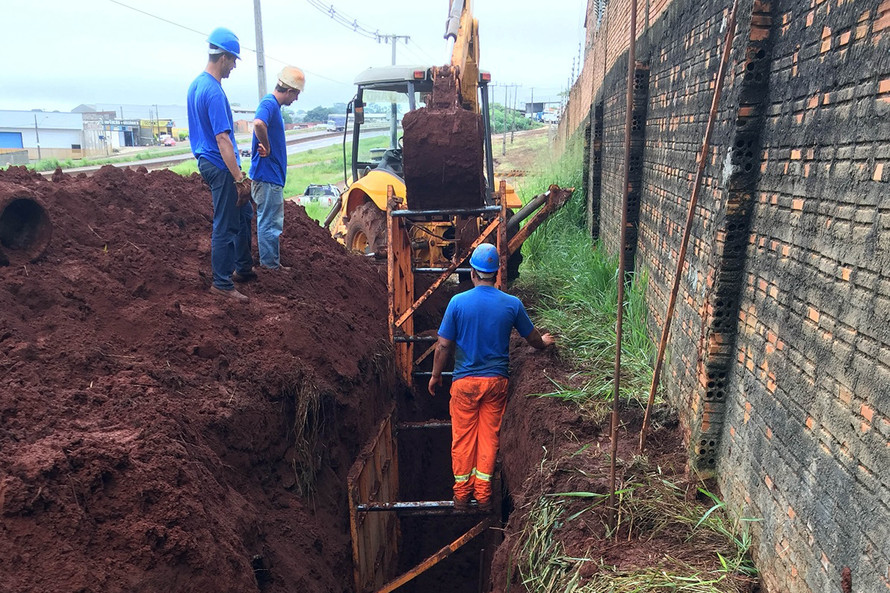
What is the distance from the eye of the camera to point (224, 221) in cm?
497

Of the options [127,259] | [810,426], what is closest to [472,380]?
[810,426]

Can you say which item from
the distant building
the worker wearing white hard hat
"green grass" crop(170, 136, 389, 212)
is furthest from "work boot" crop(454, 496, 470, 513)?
the distant building

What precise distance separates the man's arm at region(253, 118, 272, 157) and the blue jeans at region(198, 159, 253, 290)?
50 centimetres

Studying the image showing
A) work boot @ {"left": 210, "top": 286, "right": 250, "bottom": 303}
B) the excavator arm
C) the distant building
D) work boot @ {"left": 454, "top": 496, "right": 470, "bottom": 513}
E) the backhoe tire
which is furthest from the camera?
the distant building

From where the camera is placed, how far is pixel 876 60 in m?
2.15

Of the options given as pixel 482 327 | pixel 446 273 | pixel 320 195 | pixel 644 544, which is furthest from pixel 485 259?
pixel 320 195

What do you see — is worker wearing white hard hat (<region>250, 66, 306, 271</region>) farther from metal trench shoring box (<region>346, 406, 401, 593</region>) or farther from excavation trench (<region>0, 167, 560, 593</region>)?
metal trench shoring box (<region>346, 406, 401, 593</region>)

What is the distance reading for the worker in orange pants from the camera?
4.34 m

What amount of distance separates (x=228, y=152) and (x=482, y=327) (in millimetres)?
2399

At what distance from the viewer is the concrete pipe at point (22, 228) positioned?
14.9 feet

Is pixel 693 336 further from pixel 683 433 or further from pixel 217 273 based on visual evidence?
pixel 217 273

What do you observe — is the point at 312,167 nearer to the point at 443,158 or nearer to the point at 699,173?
the point at 443,158

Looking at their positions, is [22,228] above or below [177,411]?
above

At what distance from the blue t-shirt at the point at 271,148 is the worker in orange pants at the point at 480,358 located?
2.27m
